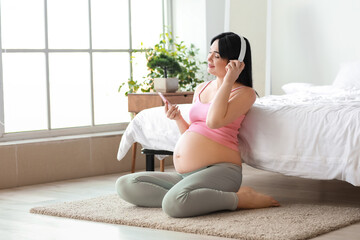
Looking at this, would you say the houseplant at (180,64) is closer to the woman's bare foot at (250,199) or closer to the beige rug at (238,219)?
the beige rug at (238,219)

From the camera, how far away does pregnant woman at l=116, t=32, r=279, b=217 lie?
3.27 metres

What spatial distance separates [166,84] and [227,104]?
Answer: 2169 mm

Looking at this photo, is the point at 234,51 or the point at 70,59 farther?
the point at 70,59

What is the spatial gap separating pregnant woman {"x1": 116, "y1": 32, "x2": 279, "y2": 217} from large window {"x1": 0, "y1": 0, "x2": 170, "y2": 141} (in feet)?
6.23

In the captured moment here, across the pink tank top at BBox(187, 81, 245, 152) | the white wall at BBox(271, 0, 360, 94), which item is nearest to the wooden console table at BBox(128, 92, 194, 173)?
the white wall at BBox(271, 0, 360, 94)

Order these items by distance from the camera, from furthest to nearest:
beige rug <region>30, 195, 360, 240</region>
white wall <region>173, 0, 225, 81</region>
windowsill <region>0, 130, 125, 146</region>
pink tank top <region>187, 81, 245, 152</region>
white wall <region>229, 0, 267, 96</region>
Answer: white wall <region>229, 0, 267, 96</region> → white wall <region>173, 0, 225, 81</region> → windowsill <region>0, 130, 125, 146</region> → pink tank top <region>187, 81, 245, 152</region> → beige rug <region>30, 195, 360, 240</region>

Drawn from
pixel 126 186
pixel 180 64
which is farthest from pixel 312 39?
pixel 126 186

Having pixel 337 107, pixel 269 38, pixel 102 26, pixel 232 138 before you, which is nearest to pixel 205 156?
pixel 232 138

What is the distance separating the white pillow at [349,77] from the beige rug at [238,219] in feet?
6.45

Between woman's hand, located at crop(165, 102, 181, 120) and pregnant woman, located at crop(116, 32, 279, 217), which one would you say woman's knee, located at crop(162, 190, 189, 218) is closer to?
pregnant woman, located at crop(116, 32, 279, 217)

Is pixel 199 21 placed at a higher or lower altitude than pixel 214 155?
higher

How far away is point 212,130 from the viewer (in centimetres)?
347

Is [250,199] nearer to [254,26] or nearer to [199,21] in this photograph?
[199,21]

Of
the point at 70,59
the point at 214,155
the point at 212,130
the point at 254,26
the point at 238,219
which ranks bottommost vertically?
the point at 238,219
